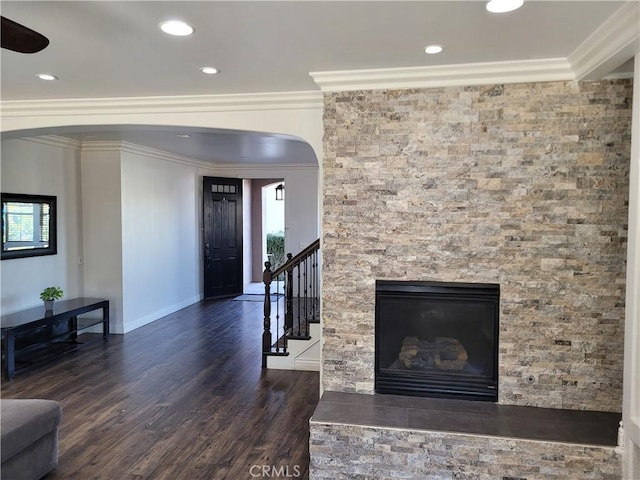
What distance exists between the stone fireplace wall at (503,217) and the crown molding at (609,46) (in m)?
0.18

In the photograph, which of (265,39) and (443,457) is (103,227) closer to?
(265,39)

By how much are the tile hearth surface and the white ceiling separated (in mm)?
2337

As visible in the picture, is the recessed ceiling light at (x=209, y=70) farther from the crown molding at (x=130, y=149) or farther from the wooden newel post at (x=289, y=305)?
the crown molding at (x=130, y=149)

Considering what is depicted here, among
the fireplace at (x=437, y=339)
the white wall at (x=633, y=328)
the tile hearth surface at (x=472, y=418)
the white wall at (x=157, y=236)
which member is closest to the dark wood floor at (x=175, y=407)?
the tile hearth surface at (x=472, y=418)

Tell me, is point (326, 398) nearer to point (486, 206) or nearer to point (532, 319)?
point (532, 319)

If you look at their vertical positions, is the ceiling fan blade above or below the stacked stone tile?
above

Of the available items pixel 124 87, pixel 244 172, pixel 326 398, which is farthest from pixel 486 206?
pixel 244 172

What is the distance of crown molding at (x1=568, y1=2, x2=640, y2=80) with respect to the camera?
6.97ft

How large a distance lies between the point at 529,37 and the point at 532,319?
5.93 feet

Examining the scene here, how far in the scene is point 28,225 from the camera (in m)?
5.20

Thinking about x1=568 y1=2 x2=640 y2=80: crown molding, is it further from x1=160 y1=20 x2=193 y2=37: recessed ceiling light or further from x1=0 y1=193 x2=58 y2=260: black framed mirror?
x1=0 y1=193 x2=58 y2=260: black framed mirror

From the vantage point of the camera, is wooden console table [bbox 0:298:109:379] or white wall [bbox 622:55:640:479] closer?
white wall [bbox 622:55:640:479]

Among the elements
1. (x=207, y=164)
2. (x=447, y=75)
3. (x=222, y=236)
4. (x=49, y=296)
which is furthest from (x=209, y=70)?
(x=222, y=236)

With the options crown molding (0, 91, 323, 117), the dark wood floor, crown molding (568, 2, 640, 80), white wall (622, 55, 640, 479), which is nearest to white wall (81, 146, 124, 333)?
the dark wood floor
